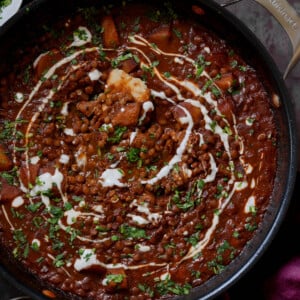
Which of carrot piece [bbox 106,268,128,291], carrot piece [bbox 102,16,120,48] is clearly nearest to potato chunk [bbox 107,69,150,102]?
carrot piece [bbox 102,16,120,48]

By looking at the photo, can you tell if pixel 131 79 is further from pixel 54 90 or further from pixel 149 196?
pixel 149 196

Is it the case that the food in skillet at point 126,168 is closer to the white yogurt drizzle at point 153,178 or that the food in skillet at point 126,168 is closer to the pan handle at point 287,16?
the white yogurt drizzle at point 153,178

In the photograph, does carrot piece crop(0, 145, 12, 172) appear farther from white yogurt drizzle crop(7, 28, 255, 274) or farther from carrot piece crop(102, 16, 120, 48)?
carrot piece crop(102, 16, 120, 48)

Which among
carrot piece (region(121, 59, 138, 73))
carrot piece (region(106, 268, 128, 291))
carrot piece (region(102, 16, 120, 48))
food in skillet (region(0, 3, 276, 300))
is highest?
carrot piece (region(102, 16, 120, 48))

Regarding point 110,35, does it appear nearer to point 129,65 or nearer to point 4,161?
point 129,65

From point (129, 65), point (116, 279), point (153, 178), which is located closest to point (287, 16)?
point (129, 65)

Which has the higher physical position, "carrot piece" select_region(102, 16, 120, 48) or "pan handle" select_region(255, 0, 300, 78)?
"carrot piece" select_region(102, 16, 120, 48)

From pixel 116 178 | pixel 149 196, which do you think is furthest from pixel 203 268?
pixel 116 178
